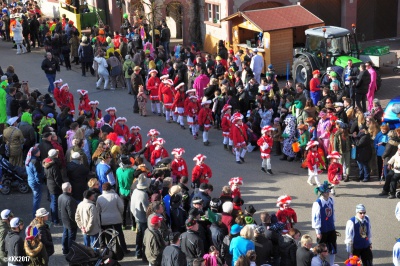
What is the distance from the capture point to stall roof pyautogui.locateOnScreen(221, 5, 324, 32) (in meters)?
26.6

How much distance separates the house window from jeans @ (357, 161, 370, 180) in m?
15.5

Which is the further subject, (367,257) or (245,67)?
(245,67)

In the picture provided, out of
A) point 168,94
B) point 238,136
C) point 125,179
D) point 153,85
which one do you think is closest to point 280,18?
point 153,85

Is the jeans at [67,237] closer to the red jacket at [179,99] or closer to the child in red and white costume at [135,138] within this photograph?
the child in red and white costume at [135,138]

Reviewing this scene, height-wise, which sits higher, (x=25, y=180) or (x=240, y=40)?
(x=240, y=40)

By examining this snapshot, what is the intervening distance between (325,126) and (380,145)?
142cm

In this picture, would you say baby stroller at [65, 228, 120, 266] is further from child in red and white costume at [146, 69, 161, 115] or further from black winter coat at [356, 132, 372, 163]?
child in red and white costume at [146, 69, 161, 115]

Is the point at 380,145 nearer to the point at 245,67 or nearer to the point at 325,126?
the point at 325,126

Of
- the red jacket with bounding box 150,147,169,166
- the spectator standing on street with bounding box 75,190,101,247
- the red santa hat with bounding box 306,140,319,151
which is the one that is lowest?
the spectator standing on street with bounding box 75,190,101,247

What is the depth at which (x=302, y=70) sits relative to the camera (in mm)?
24734

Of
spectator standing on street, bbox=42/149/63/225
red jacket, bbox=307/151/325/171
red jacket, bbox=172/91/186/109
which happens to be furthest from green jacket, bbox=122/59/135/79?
spectator standing on street, bbox=42/149/63/225

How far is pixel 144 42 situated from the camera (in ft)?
101

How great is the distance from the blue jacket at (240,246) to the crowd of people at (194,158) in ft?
0.06

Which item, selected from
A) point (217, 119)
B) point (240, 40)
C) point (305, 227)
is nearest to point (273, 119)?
point (217, 119)
